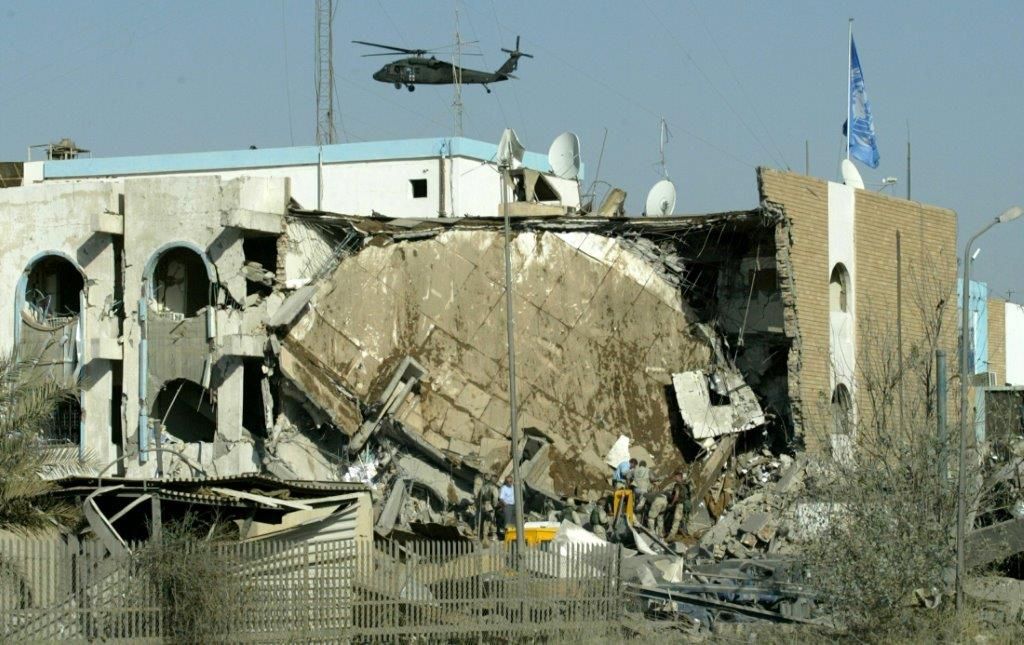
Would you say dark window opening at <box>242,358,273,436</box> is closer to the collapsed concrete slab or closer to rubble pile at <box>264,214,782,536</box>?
rubble pile at <box>264,214,782,536</box>

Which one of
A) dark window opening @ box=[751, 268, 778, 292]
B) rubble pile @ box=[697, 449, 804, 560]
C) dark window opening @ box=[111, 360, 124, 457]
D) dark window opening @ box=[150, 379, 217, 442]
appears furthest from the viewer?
dark window opening @ box=[111, 360, 124, 457]

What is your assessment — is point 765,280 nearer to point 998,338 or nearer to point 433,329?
point 433,329

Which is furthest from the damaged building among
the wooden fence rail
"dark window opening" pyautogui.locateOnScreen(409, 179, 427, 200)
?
the wooden fence rail

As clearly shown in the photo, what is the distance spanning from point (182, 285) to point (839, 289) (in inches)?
518

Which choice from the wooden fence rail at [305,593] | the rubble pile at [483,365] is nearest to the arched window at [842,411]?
the rubble pile at [483,365]

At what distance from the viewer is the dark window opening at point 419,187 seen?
105 feet

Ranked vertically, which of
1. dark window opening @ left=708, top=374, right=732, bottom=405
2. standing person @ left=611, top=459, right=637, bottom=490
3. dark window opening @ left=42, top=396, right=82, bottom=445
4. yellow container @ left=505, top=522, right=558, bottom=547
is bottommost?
yellow container @ left=505, top=522, right=558, bottom=547

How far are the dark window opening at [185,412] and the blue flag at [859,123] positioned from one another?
1492 cm

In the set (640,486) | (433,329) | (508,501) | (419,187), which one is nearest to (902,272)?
(640,486)

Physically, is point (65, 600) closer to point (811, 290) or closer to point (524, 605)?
point (524, 605)

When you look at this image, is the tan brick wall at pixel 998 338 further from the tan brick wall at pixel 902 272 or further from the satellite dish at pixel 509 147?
the satellite dish at pixel 509 147

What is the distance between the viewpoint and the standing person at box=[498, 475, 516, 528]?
78.2ft

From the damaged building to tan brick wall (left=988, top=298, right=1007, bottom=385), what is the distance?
16.1 metres

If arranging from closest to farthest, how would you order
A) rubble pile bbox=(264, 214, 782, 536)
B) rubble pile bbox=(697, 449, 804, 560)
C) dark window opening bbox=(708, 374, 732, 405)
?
rubble pile bbox=(697, 449, 804, 560), rubble pile bbox=(264, 214, 782, 536), dark window opening bbox=(708, 374, 732, 405)
